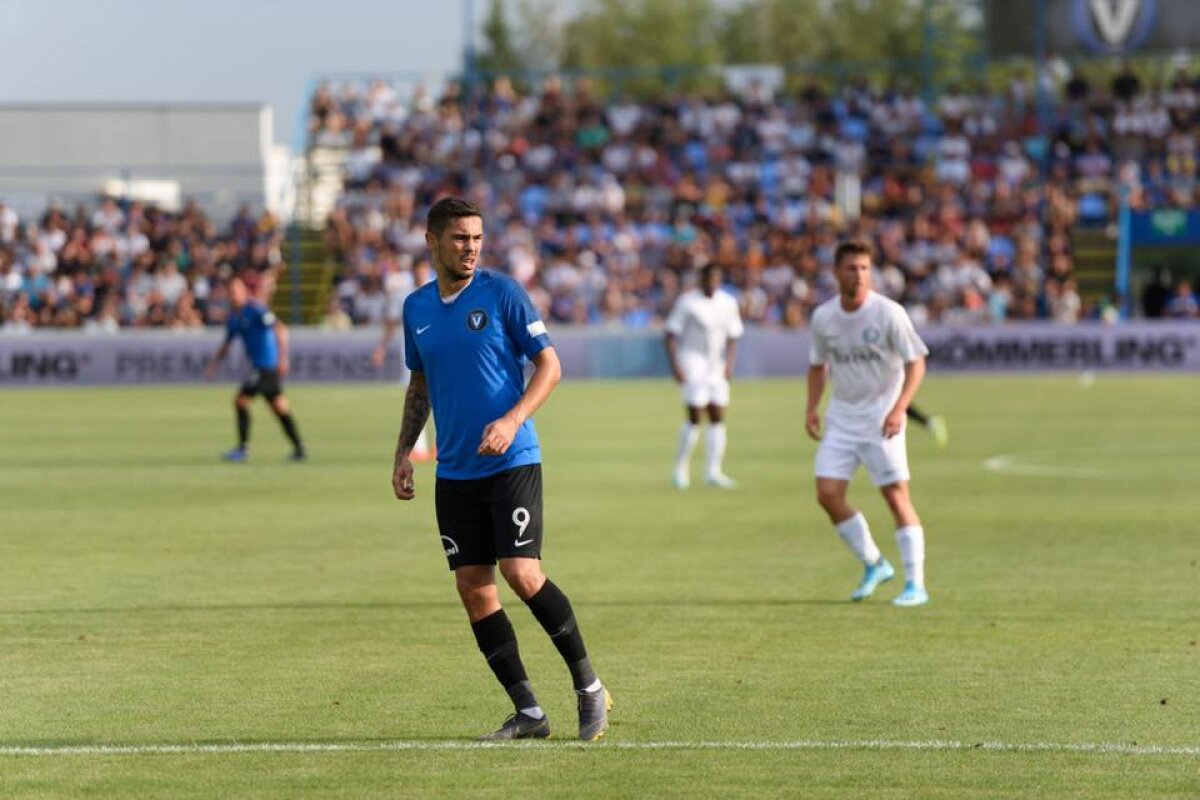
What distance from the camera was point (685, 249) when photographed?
161 feet

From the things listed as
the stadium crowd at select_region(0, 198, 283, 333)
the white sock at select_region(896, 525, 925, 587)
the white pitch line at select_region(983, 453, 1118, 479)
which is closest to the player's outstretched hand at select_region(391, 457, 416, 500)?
the white sock at select_region(896, 525, 925, 587)

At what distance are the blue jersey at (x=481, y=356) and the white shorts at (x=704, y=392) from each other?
13.9 metres

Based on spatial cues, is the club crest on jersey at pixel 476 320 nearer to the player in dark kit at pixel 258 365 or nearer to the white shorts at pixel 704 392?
the white shorts at pixel 704 392

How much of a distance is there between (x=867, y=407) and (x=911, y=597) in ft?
3.87

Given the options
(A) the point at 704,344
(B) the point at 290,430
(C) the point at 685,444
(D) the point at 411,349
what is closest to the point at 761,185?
(B) the point at 290,430

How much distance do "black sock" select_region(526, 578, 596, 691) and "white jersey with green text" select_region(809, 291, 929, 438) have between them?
484cm

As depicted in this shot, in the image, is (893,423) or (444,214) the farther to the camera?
(893,423)

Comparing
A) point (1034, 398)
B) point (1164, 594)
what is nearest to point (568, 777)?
point (1164, 594)

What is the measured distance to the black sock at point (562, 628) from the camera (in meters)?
8.36

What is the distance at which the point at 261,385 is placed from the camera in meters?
25.0

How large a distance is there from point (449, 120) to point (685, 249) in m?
8.64

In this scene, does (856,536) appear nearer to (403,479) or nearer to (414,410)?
(414,410)

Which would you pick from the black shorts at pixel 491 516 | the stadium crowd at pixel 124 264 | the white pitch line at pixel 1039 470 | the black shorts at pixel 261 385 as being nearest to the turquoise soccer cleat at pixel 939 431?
the white pitch line at pixel 1039 470

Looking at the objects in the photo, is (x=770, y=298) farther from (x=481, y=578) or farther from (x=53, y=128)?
(x=481, y=578)
